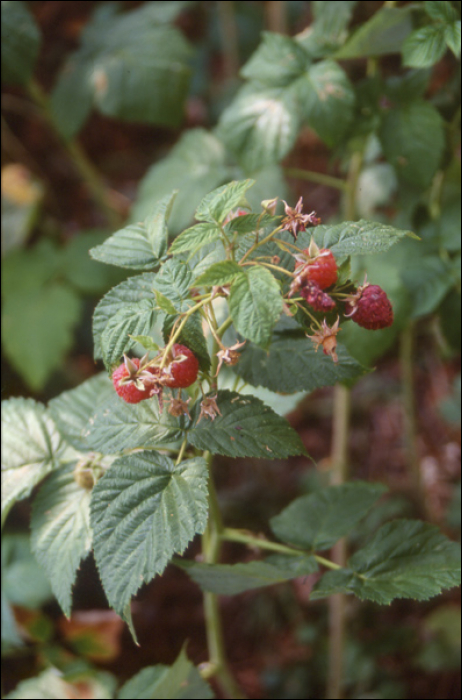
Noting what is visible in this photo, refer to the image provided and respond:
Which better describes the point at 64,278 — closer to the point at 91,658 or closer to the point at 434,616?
the point at 91,658

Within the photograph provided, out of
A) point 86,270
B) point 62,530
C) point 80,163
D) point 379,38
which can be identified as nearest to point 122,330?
point 62,530

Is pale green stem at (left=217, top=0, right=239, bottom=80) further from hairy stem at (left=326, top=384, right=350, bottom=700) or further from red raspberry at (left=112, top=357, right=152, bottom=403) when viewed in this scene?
red raspberry at (left=112, top=357, right=152, bottom=403)

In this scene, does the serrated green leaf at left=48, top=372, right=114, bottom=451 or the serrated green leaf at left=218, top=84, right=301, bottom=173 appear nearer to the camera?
the serrated green leaf at left=48, top=372, right=114, bottom=451

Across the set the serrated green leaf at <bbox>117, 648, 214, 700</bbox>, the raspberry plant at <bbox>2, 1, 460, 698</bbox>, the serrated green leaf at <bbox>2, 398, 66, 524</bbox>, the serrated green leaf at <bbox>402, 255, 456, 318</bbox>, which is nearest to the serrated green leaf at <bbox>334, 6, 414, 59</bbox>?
the raspberry plant at <bbox>2, 1, 460, 698</bbox>

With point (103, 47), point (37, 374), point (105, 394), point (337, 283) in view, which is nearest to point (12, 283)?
point (37, 374)

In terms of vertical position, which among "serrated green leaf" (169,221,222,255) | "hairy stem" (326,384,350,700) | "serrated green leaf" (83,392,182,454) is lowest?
"hairy stem" (326,384,350,700)

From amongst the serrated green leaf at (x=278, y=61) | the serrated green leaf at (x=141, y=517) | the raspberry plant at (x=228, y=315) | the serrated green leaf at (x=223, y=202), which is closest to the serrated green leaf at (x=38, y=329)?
the raspberry plant at (x=228, y=315)

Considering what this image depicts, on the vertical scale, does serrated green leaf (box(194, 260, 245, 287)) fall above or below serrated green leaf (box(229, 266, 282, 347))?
above
